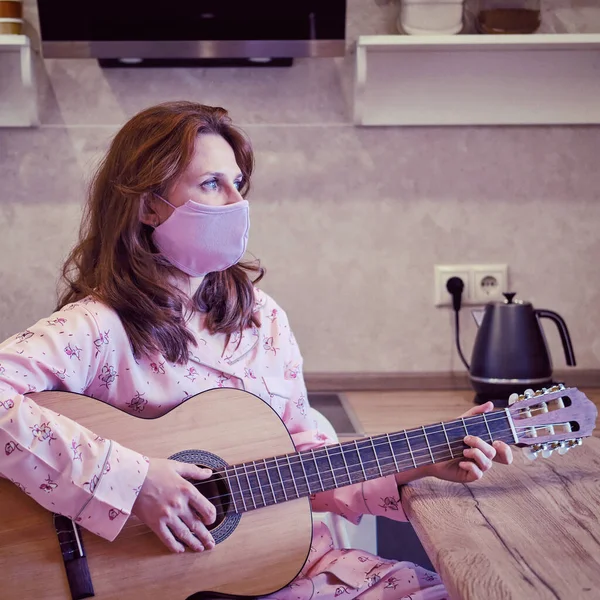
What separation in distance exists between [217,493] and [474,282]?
1.07 m

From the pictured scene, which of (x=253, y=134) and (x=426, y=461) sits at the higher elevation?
(x=253, y=134)

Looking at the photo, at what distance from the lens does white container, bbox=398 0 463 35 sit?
75.1 inches

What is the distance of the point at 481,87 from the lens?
80.4 inches

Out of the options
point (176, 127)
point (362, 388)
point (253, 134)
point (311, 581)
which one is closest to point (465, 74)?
point (253, 134)

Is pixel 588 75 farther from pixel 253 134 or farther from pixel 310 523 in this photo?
pixel 310 523

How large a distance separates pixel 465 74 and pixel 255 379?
0.99m

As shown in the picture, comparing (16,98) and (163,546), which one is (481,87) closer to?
(16,98)

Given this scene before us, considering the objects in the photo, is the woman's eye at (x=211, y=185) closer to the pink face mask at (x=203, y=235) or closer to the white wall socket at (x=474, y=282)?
the pink face mask at (x=203, y=235)

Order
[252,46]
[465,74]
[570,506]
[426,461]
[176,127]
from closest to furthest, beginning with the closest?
1. [570,506]
2. [426,461]
3. [176,127]
4. [252,46]
5. [465,74]

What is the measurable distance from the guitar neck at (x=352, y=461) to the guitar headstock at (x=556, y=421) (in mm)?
22

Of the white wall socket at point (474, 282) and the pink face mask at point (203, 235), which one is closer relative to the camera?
the pink face mask at point (203, 235)

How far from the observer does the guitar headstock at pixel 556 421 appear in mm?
1211

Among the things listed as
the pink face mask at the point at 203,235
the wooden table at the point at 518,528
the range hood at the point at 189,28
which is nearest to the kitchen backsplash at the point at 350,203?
the range hood at the point at 189,28

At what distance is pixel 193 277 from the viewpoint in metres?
1.46
